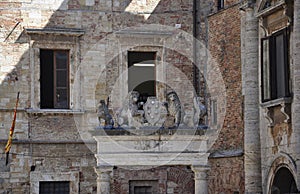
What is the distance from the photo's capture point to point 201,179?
17.9 meters

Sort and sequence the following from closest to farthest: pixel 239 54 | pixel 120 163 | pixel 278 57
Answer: pixel 120 163
pixel 278 57
pixel 239 54

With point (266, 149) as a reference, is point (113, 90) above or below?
above

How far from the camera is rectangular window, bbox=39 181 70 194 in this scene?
2234 centimetres

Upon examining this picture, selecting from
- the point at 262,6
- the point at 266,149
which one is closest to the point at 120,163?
the point at 266,149

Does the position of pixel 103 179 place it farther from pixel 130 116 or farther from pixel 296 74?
pixel 296 74

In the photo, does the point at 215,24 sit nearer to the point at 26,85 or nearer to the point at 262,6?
the point at 262,6

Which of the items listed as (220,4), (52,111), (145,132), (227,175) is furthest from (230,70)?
(145,132)

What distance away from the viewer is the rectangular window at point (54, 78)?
22.6m

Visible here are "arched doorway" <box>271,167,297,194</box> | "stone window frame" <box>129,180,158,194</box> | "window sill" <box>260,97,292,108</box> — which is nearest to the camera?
"window sill" <box>260,97,292,108</box>

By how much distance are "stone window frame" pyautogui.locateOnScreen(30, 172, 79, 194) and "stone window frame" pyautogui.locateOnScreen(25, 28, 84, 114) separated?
5.52ft

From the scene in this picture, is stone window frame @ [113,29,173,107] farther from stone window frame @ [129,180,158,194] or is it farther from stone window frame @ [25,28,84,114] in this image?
stone window frame @ [129,180,158,194]

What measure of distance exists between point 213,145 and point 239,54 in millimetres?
2763

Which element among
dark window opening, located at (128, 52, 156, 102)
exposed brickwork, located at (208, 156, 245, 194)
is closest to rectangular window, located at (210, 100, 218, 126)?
exposed brickwork, located at (208, 156, 245, 194)

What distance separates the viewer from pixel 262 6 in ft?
62.9
